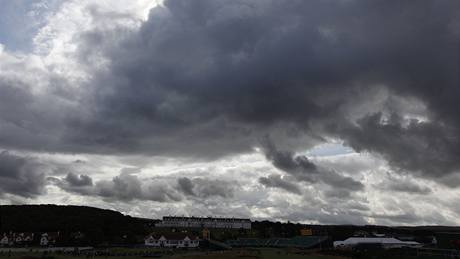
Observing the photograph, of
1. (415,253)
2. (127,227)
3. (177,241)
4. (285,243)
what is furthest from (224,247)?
(127,227)

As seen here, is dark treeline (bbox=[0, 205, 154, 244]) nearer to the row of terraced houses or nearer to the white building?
the row of terraced houses

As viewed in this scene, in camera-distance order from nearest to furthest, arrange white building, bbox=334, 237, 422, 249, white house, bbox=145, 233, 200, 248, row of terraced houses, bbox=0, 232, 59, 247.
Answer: white building, bbox=334, 237, 422, 249 < white house, bbox=145, 233, 200, 248 < row of terraced houses, bbox=0, 232, 59, 247

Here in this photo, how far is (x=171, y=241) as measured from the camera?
5335 inches

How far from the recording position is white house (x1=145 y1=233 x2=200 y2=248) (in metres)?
133

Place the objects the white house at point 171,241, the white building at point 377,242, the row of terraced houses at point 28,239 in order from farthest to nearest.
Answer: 1. the row of terraced houses at point 28,239
2. the white house at point 171,241
3. the white building at point 377,242

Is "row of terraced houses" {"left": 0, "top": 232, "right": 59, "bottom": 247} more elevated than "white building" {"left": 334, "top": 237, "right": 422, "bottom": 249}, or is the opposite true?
"row of terraced houses" {"left": 0, "top": 232, "right": 59, "bottom": 247}

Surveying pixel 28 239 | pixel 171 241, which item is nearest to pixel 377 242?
pixel 171 241

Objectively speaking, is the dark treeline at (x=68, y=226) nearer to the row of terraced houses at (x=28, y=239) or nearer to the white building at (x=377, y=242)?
the row of terraced houses at (x=28, y=239)

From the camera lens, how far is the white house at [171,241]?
13255cm

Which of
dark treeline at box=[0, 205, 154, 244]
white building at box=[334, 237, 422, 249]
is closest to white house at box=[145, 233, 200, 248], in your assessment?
dark treeline at box=[0, 205, 154, 244]

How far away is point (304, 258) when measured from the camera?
83750 mm

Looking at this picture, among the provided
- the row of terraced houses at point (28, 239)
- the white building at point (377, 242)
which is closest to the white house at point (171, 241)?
the row of terraced houses at point (28, 239)

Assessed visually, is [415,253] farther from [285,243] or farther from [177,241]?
[177,241]

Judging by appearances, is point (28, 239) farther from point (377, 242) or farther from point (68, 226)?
point (377, 242)
